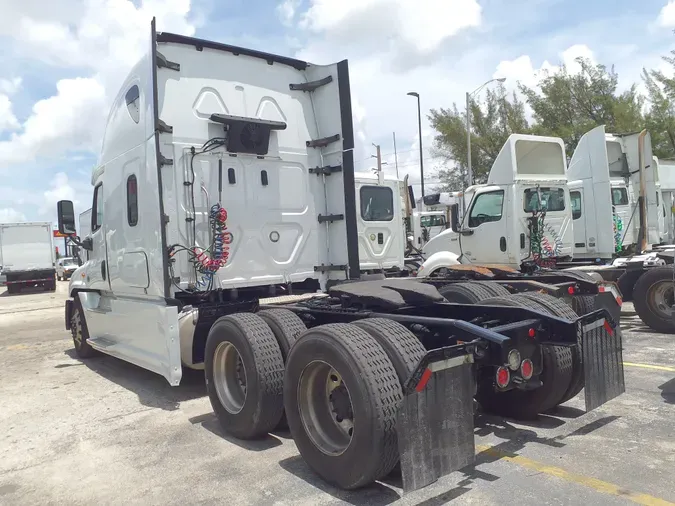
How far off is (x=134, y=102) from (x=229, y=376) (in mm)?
3205

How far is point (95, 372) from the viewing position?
7996 millimetres

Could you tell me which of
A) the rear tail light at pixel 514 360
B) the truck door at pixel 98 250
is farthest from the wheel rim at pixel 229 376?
the truck door at pixel 98 250

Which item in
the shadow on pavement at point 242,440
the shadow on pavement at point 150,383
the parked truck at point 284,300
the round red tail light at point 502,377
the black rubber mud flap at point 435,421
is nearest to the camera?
the black rubber mud flap at point 435,421

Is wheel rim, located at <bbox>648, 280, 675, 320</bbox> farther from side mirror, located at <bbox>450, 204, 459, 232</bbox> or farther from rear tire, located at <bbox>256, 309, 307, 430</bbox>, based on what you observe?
rear tire, located at <bbox>256, 309, 307, 430</bbox>

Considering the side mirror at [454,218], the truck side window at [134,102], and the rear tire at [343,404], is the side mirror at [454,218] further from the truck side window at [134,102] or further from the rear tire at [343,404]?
the rear tire at [343,404]

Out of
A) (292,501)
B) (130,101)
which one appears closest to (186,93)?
(130,101)

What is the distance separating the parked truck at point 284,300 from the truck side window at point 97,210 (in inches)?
1.6

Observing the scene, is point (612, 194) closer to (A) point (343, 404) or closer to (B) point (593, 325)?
(B) point (593, 325)

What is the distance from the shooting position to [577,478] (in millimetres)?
3725

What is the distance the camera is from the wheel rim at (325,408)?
3.84 m

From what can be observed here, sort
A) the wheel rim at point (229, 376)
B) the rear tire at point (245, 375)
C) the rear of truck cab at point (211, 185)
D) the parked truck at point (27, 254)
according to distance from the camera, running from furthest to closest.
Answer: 1. the parked truck at point (27, 254)
2. the rear of truck cab at point (211, 185)
3. the wheel rim at point (229, 376)
4. the rear tire at point (245, 375)

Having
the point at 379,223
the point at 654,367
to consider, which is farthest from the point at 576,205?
the point at 654,367

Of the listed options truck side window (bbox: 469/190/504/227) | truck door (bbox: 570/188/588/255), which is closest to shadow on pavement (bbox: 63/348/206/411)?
truck side window (bbox: 469/190/504/227)

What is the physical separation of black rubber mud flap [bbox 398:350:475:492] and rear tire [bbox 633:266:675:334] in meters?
6.76
